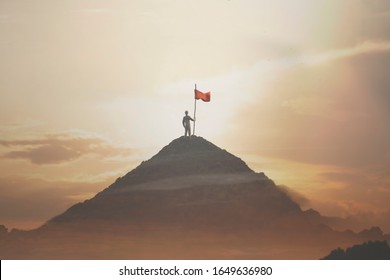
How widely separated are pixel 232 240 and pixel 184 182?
3.16 meters

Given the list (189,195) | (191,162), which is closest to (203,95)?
(191,162)

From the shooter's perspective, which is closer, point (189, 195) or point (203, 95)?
point (203, 95)

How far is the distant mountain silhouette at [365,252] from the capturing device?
17.1 m

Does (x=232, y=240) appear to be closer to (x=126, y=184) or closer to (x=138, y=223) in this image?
(x=138, y=223)

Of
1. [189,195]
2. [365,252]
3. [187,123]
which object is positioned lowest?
[365,252]

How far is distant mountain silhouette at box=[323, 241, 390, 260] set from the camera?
17.1 meters

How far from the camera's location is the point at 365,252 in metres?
17.2

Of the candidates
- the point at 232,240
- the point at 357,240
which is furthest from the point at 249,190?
the point at 357,240

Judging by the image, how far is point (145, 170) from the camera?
21078 mm

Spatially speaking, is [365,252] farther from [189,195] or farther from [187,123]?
[187,123]

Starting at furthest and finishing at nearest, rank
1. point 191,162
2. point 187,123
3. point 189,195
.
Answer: point 191,162, point 189,195, point 187,123

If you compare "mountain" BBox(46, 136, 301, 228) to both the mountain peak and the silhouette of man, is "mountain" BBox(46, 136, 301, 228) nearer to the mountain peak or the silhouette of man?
the mountain peak

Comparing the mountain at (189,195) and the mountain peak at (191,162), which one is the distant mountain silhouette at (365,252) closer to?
the mountain at (189,195)

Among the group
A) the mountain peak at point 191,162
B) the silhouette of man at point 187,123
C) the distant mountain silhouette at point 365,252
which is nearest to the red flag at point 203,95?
the silhouette of man at point 187,123
